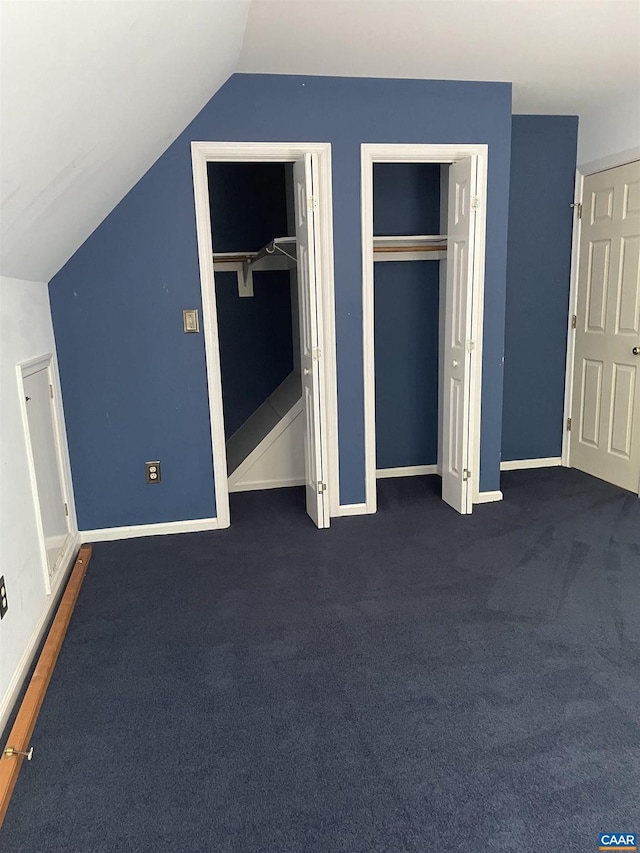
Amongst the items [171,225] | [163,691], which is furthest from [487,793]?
[171,225]

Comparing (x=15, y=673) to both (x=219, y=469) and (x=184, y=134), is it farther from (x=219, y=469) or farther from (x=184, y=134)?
(x=184, y=134)

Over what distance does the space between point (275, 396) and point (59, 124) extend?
3025 mm

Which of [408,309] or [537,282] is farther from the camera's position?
[537,282]

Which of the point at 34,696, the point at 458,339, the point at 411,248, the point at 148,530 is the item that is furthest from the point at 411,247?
the point at 34,696

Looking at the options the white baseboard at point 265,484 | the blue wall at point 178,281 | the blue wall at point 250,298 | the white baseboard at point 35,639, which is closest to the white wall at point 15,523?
the white baseboard at point 35,639

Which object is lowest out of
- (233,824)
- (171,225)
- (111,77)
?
(233,824)

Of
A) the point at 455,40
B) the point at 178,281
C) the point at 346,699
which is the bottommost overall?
the point at 346,699

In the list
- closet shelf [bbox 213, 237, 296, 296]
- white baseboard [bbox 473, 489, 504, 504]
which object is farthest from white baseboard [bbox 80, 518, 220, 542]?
closet shelf [bbox 213, 237, 296, 296]

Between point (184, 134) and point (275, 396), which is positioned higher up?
point (184, 134)

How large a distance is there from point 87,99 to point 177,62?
1.93 feet

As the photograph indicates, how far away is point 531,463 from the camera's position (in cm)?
455

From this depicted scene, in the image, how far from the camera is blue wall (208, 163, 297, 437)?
4598 mm

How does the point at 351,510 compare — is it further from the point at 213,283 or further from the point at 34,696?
the point at 34,696

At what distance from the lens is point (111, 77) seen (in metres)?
1.86
